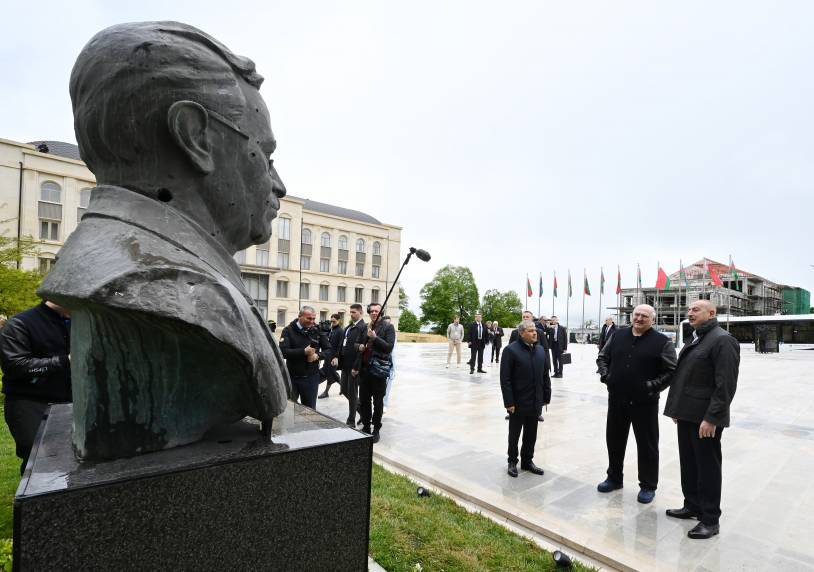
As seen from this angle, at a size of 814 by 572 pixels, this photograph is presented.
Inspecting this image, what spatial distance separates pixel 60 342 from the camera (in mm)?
3570

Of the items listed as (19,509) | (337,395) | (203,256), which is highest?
(203,256)

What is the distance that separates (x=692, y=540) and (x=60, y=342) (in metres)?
5.52

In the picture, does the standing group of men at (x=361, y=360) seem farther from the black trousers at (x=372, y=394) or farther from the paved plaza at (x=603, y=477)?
the paved plaza at (x=603, y=477)

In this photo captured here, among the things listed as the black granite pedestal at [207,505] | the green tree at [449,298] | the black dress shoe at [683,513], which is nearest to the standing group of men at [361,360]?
the black dress shoe at [683,513]

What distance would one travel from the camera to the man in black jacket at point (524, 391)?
17.6 ft

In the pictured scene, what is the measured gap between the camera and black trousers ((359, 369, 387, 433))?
6.70m

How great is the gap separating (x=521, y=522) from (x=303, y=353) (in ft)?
12.5

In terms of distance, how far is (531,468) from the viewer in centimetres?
543

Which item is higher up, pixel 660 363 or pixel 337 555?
pixel 660 363

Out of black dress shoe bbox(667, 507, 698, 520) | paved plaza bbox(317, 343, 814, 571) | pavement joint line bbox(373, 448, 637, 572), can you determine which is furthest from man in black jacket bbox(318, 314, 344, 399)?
black dress shoe bbox(667, 507, 698, 520)

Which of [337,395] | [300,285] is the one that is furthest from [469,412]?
[300,285]

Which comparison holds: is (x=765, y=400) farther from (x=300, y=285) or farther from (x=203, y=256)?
(x=300, y=285)

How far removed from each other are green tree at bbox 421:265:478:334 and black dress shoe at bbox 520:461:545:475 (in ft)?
184

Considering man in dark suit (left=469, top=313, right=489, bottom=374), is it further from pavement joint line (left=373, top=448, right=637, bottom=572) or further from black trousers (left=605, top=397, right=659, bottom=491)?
black trousers (left=605, top=397, right=659, bottom=491)
